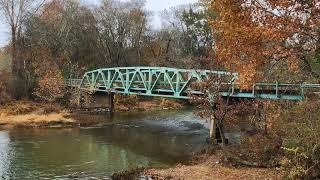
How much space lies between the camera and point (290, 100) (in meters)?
25.0

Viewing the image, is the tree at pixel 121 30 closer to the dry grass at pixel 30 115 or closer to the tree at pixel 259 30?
the dry grass at pixel 30 115

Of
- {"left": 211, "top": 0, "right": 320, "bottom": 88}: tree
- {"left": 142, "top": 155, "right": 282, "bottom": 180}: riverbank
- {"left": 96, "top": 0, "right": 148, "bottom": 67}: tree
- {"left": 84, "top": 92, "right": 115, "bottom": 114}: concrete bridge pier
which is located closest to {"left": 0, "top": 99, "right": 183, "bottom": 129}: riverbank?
{"left": 84, "top": 92, "right": 115, "bottom": 114}: concrete bridge pier

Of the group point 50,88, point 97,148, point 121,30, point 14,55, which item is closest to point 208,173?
point 97,148

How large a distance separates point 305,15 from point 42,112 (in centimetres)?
3639

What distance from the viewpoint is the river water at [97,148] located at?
23375 millimetres

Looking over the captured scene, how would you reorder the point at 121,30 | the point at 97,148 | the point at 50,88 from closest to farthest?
the point at 97,148, the point at 50,88, the point at 121,30

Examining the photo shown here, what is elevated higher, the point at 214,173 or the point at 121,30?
the point at 121,30

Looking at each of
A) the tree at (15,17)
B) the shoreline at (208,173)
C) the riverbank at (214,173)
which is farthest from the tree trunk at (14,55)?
the riverbank at (214,173)

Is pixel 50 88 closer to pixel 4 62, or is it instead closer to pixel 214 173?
pixel 4 62

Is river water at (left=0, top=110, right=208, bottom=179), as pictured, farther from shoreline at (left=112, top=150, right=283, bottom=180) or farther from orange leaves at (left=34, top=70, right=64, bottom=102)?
orange leaves at (left=34, top=70, right=64, bottom=102)

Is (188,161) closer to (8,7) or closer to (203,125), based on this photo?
(203,125)

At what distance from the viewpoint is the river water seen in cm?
2338

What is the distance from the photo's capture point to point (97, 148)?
98.2ft

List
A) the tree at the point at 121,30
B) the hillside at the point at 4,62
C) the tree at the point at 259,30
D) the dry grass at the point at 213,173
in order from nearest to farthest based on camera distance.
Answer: the tree at the point at 259,30
the dry grass at the point at 213,173
the hillside at the point at 4,62
the tree at the point at 121,30
